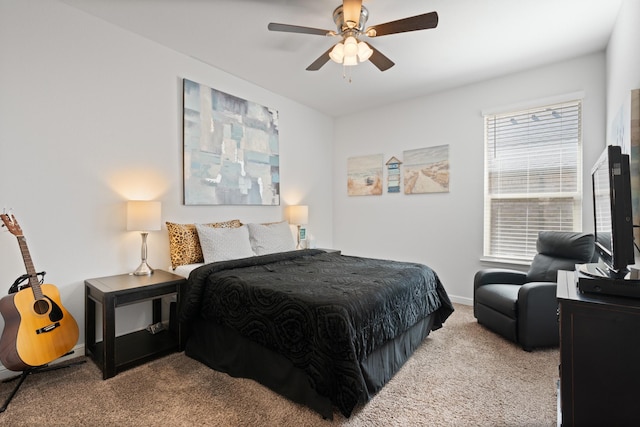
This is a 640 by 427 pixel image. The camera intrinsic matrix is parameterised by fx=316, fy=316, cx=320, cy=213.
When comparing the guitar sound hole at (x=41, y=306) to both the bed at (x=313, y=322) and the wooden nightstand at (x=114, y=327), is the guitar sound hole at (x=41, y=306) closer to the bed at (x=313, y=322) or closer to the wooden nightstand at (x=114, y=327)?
the wooden nightstand at (x=114, y=327)

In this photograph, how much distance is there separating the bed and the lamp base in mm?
352

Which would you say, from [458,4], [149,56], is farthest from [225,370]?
[458,4]

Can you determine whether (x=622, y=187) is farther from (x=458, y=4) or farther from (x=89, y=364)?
(x=89, y=364)

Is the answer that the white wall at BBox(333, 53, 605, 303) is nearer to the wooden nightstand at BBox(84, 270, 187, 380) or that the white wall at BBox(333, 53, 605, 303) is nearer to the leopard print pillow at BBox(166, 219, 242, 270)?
the leopard print pillow at BBox(166, 219, 242, 270)

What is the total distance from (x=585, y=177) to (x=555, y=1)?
178cm

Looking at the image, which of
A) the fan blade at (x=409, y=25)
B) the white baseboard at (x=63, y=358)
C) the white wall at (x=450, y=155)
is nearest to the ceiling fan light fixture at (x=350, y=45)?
the fan blade at (x=409, y=25)

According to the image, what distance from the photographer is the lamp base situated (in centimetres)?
273

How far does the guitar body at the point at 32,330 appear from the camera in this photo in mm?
1905

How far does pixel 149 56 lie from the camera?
9.73ft

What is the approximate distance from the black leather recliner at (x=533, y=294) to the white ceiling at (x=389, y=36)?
182 centimetres

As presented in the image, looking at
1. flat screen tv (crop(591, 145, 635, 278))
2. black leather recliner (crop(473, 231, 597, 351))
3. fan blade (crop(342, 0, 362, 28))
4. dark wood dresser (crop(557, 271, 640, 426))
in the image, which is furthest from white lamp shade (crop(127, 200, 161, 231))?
black leather recliner (crop(473, 231, 597, 351))

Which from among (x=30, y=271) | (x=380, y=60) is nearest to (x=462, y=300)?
(x=380, y=60)

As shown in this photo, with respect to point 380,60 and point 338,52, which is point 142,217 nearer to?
point 338,52

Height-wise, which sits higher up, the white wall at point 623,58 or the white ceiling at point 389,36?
the white ceiling at point 389,36
